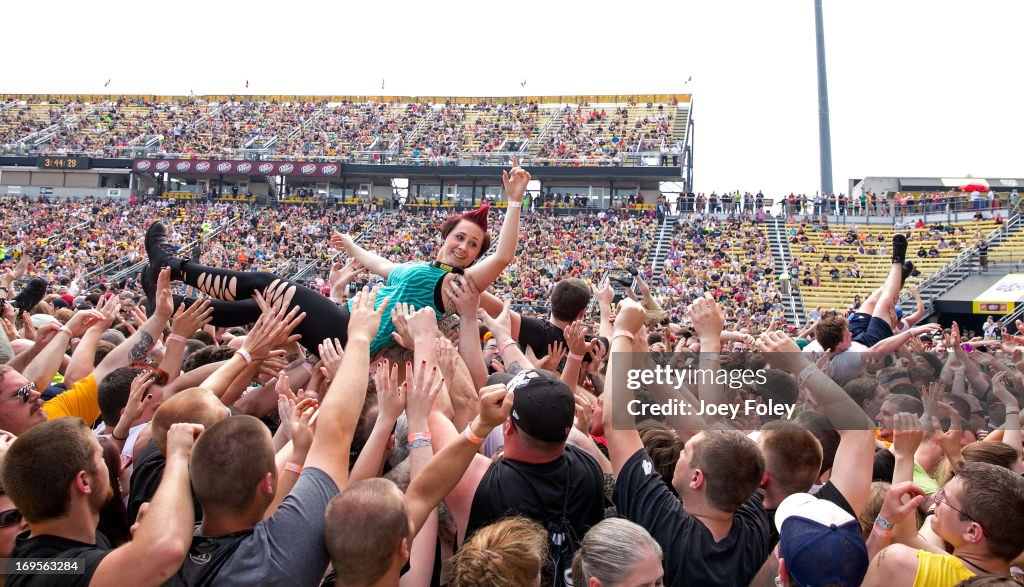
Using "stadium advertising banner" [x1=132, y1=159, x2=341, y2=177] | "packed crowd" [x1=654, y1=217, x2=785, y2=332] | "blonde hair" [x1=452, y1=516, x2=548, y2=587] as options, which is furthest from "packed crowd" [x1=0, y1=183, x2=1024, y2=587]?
"stadium advertising banner" [x1=132, y1=159, x2=341, y2=177]

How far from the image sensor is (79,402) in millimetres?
4023

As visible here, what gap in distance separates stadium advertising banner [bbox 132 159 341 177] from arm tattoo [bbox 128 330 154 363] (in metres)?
32.8

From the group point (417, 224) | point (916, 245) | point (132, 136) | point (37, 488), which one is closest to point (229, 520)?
point (37, 488)

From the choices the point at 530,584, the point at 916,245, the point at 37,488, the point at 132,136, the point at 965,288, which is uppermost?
the point at 132,136

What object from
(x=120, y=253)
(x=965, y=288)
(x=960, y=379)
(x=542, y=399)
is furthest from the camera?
(x=120, y=253)

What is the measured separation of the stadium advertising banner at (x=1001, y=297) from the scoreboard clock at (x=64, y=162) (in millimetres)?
39212

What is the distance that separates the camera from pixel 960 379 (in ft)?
19.6

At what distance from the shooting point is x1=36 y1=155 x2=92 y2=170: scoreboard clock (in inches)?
1481

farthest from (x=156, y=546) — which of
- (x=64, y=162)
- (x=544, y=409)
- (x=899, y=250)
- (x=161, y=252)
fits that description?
(x=64, y=162)

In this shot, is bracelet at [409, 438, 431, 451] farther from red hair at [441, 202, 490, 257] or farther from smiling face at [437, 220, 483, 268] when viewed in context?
red hair at [441, 202, 490, 257]

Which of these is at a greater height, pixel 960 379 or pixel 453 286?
pixel 453 286

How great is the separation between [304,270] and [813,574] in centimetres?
2590

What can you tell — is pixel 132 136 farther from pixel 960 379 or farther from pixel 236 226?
pixel 960 379

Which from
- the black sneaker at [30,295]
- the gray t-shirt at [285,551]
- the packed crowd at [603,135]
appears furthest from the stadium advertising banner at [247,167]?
the gray t-shirt at [285,551]
